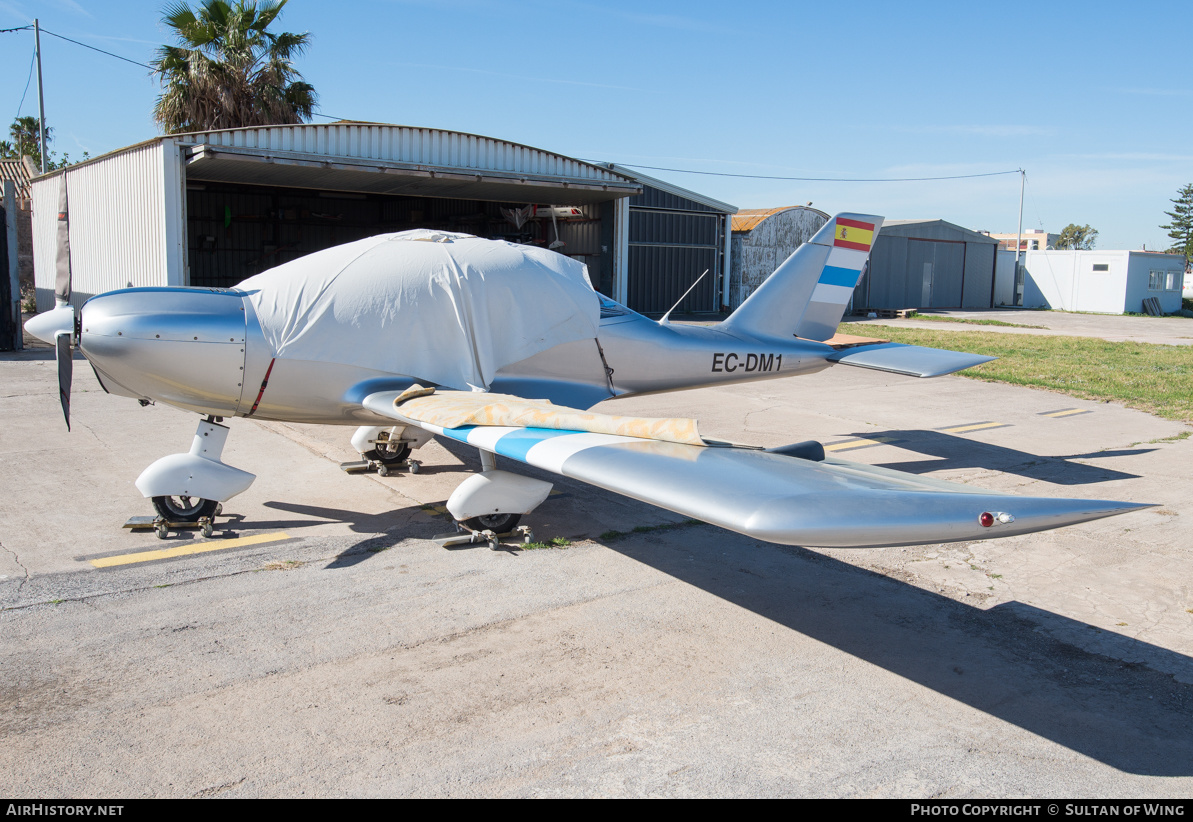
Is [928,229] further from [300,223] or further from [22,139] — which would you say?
[22,139]

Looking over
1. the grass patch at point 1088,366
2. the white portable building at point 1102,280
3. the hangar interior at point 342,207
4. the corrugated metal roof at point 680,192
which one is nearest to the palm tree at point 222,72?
the hangar interior at point 342,207

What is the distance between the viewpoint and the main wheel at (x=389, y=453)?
8445mm

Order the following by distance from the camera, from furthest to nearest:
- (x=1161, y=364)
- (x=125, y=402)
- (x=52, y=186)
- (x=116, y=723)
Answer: (x=52, y=186), (x=1161, y=364), (x=125, y=402), (x=116, y=723)

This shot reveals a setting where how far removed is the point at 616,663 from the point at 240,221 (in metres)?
30.6

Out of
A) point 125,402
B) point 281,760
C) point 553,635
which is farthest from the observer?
point 125,402

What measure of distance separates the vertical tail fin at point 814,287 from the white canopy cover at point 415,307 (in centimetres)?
289

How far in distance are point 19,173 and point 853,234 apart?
3849 centimetres

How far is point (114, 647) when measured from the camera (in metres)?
4.55

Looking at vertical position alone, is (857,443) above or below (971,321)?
below

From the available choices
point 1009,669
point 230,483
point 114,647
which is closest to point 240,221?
point 230,483

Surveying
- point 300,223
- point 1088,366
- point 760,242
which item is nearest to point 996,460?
point 1088,366

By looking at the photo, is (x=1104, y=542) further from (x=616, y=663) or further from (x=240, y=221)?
(x=240, y=221)

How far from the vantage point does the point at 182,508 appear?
21.7 ft

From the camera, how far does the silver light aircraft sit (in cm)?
450
